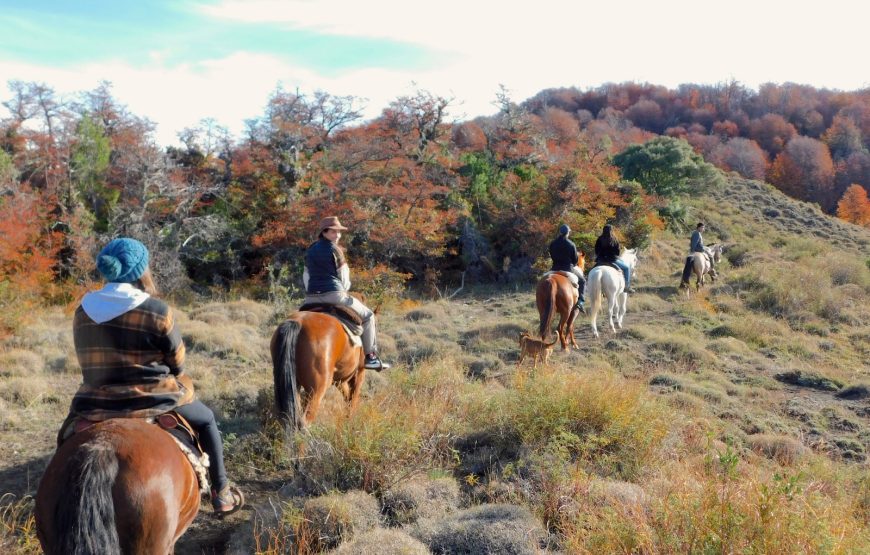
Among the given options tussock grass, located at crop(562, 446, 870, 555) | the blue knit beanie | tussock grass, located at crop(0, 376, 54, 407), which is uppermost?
the blue knit beanie

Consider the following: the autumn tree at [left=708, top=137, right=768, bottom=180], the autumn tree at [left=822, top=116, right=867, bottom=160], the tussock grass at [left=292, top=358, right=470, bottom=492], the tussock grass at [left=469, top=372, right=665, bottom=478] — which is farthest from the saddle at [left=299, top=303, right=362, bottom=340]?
the autumn tree at [left=822, top=116, right=867, bottom=160]

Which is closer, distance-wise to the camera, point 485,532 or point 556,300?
point 485,532

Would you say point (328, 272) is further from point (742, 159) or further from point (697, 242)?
point (742, 159)

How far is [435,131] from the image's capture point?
25062 millimetres

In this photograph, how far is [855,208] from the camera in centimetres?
4812

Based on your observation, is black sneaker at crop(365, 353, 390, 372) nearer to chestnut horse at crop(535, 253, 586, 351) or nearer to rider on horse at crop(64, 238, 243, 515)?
rider on horse at crop(64, 238, 243, 515)

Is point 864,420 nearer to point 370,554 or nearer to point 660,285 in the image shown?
point 370,554

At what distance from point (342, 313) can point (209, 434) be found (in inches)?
90.2

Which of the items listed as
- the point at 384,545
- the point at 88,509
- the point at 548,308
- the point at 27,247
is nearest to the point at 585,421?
the point at 384,545

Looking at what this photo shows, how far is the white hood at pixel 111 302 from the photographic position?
9.88ft

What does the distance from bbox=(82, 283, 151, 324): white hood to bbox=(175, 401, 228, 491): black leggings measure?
72 cm

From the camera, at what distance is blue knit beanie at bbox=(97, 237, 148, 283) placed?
303 centimetres

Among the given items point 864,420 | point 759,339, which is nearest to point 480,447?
point 864,420

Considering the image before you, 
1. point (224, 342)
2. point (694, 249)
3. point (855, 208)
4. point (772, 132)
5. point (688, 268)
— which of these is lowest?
point (855, 208)
